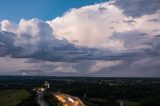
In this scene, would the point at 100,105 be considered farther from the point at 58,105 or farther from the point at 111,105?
the point at 58,105

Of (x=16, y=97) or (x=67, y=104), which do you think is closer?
(x=67, y=104)

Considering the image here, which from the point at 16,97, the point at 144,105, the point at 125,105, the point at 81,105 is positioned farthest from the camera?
the point at 16,97

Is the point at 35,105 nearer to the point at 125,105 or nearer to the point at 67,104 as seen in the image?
the point at 67,104

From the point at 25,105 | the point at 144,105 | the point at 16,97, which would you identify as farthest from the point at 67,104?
the point at 16,97

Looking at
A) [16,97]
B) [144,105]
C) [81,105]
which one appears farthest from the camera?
[16,97]

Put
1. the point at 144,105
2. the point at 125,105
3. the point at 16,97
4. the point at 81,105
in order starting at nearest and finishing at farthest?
1. the point at 81,105
2. the point at 144,105
3. the point at 125,105
4. the point at 16,97

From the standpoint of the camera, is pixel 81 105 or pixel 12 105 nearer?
pixel 81 105

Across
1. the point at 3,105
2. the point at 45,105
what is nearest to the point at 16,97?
the point at 3,105

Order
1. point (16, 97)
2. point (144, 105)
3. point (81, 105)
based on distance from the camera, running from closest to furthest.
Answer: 1. point (81, 105)
2. point (144, 105)
3. point (16, 97)
